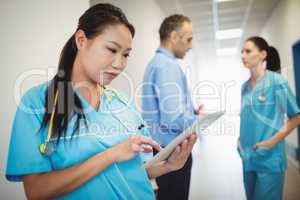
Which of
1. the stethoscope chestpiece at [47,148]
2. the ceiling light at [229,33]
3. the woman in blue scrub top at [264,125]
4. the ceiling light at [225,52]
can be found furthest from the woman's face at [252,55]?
the ceiling light at [225,52]

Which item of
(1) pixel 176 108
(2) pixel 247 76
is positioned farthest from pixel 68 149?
(2) pixel 247 76

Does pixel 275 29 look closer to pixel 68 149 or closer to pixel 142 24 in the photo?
pixel 142 24

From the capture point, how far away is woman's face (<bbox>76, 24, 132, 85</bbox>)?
640mm

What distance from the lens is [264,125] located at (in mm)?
1275

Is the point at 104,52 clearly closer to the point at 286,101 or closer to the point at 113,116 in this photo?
the point at 113,116

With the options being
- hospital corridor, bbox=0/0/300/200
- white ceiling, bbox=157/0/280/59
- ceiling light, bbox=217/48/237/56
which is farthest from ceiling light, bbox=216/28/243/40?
ceiling light, bbox=217/48/237/56

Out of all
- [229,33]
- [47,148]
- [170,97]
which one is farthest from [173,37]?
[229,33]

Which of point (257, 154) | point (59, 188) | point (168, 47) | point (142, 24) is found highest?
point (142, 24)

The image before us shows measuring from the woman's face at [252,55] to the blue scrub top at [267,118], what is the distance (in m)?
0.09

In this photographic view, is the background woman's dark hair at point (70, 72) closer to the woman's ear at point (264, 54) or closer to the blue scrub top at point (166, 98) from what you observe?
the blue scrub top at point (166, 98)

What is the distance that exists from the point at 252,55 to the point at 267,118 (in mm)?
343

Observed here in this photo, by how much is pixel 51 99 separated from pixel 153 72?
63cm

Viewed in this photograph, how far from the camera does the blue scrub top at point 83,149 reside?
55cm

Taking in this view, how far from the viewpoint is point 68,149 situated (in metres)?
0.58
